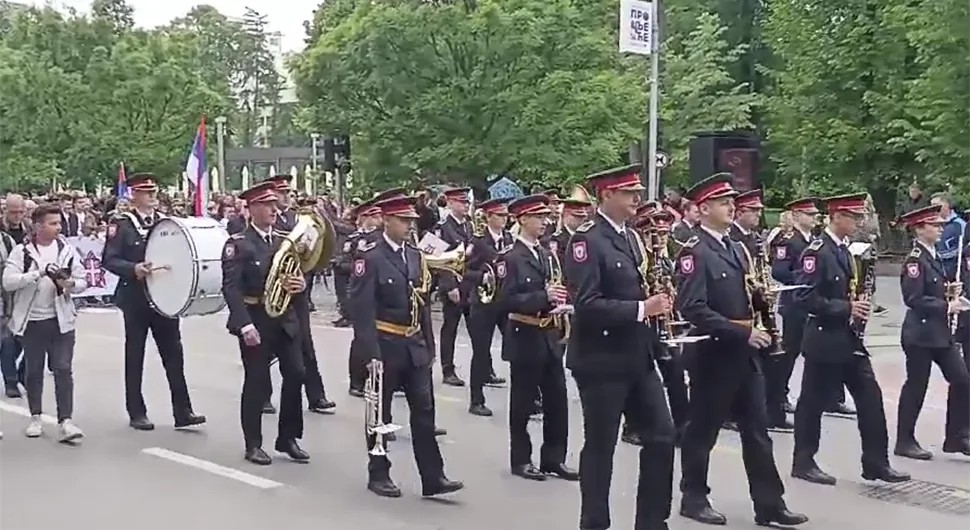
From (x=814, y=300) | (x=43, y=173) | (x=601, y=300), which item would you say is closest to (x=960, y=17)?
(x=814, y=300)

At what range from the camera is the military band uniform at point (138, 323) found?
10617 millimetres

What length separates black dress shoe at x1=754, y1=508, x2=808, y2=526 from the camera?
761 cm

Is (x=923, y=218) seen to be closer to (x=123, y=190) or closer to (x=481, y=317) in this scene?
(x=481, y=317)

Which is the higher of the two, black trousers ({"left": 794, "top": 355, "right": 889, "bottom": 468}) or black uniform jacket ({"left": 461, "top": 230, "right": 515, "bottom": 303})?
black uniform jacket ({"left": 461, "top": 230, "right": 515, "bottom": 303})

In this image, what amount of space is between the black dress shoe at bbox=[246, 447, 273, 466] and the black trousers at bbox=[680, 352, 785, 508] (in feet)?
10.4

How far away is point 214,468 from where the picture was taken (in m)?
9.26

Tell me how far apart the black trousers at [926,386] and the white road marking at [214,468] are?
451 cm

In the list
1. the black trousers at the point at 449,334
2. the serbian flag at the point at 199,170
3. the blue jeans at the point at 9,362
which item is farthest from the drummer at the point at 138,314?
the serbian flag at the point at 199,170

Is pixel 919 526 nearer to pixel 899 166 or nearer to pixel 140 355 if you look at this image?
pixel 140 355

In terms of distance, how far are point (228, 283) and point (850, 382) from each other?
14.0 ft

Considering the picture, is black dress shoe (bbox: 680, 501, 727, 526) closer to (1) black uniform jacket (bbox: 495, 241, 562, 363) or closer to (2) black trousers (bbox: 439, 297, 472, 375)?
(1) black uniform jacket (bbox: 495, 241, 562, 363)

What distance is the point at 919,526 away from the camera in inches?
305

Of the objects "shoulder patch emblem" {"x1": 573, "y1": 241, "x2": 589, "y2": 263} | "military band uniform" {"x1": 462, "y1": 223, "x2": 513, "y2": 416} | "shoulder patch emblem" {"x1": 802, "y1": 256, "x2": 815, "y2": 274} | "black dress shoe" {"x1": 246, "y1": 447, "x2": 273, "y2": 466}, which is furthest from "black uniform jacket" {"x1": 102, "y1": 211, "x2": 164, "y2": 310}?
"shoulder patch emblem" {"x1": 802, "y1": 256, "x2": 815, "y2": 274}

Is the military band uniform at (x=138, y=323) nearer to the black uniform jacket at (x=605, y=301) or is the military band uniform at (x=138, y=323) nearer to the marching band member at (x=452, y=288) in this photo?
the marching band member at (x=452, y=288)
